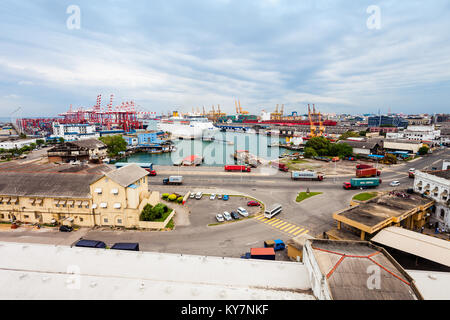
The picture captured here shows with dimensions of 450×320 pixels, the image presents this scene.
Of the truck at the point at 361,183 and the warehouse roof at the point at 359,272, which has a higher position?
the warehouse roof at the point at 359,272

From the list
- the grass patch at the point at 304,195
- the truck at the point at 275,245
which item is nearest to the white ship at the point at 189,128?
the grass patch at the point at 304,195

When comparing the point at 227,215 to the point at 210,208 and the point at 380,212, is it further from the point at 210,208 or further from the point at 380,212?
the point at 380,212

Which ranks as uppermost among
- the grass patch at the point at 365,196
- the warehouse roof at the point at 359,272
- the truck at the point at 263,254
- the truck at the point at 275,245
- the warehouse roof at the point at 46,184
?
the warehouse roof at the point at 46,184

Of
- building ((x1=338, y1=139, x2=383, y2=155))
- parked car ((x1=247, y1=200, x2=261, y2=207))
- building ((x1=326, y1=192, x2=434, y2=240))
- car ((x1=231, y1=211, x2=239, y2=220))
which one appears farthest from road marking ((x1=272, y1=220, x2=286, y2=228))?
building ((x1=338, y1=139, x2=383, y2=155))

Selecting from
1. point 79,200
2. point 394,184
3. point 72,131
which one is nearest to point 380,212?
point 394,184

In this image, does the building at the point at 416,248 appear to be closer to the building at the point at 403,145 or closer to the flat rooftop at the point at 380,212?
the flat rooftop at the point at 380,212
